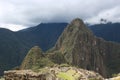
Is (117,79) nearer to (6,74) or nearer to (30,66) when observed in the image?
(6,74)

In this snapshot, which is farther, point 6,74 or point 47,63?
point 47,63

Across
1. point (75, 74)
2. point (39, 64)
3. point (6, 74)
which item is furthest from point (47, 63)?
point (6, 74)

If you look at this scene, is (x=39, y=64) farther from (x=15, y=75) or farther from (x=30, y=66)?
(x=15, y=75)

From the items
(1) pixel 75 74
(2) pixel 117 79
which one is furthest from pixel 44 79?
(1) pixel 75 74

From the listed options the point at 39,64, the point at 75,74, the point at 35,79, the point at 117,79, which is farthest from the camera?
the point at 39,64

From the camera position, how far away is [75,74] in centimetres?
15575

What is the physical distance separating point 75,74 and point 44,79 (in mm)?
91093

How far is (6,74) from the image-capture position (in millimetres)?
65750

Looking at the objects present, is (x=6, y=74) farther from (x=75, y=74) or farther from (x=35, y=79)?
(x=75, y=74)

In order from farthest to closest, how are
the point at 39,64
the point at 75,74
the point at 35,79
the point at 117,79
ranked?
1. the point at 39,64
2. the point at 75,74
3. the point at 35,79
4. the point at 117,79

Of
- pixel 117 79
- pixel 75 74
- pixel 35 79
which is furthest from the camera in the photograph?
pixel 75 74

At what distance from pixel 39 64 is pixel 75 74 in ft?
152

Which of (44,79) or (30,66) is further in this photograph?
(30,66)

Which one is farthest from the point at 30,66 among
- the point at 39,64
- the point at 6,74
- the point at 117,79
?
the point at 117,79
